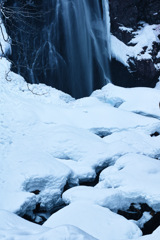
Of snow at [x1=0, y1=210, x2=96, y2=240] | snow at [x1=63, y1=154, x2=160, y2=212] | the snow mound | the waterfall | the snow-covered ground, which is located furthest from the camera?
the waterfall

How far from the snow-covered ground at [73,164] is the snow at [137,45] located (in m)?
5.84

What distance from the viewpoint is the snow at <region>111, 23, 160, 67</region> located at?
14.2 metres

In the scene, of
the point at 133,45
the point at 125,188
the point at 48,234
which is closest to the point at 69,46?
the point at 133,45

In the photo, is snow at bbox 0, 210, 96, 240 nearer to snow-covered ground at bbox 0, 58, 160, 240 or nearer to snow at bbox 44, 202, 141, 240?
snow-covered ground at bbox 0, 58, 160, 240

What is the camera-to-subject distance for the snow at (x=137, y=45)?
14.2m

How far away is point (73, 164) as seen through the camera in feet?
16.9

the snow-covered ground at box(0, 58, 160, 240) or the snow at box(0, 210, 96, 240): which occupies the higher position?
the snow at box(0, 210, 96, 240)

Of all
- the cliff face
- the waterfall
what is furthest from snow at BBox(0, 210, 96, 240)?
the cliff face

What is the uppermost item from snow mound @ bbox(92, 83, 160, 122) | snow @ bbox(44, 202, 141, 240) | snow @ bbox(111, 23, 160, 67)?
snow @ bbox(44, 202, 141, 240)

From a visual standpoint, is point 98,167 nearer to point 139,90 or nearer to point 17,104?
point 17,104

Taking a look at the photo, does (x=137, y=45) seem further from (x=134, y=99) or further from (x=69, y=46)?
(x=134, y=99)

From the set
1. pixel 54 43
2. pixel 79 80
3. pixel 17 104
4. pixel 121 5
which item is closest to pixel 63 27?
pixel 54 43

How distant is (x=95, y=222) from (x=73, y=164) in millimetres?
2101

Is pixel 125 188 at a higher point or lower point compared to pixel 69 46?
lower
